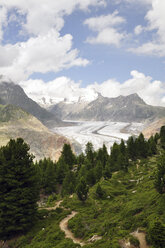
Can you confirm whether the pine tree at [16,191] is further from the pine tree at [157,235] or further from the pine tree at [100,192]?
the pine tree at [157,235]

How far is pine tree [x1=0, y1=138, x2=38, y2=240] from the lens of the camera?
2847 cm

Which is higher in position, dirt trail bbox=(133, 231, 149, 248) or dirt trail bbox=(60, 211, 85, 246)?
dirt trail bbox=(133, 231, 149, 248)

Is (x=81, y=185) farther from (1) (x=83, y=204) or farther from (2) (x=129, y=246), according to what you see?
(2) (x=129, y=246)

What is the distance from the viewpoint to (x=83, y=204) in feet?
128

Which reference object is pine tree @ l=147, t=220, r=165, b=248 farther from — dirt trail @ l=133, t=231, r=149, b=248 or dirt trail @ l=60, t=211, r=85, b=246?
dirt trail @ l=60, t=211, r=85, b=246

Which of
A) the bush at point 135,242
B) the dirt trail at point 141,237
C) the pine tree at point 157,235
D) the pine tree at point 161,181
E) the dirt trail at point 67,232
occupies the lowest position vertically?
the dirt trail at point 67,232

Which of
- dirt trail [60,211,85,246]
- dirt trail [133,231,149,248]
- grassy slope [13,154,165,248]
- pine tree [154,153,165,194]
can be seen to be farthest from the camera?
pine tree [154,153,165,194]

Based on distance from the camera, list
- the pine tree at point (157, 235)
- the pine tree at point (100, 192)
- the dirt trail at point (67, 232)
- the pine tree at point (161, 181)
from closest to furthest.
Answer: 1. the pine tree at point (157, 235)
2. the dirt trail at point (67, 232)
3. the pine tree at point (161, 181)
4. the pine tree at point (100, 192)

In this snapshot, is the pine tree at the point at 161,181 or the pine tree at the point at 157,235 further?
the pine tree at the point at 161,181

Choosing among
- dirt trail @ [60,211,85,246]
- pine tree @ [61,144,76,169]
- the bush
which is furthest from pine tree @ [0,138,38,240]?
pine tree @ [61,144,76,169]

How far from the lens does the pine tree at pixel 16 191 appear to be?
93.4ft

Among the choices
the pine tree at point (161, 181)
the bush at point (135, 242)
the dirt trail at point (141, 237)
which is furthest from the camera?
the pine tree at point (161, 181)

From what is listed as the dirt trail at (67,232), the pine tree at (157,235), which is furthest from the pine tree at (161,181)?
the dirt trail at (67,232)

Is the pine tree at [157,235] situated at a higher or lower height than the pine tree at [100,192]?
higher
